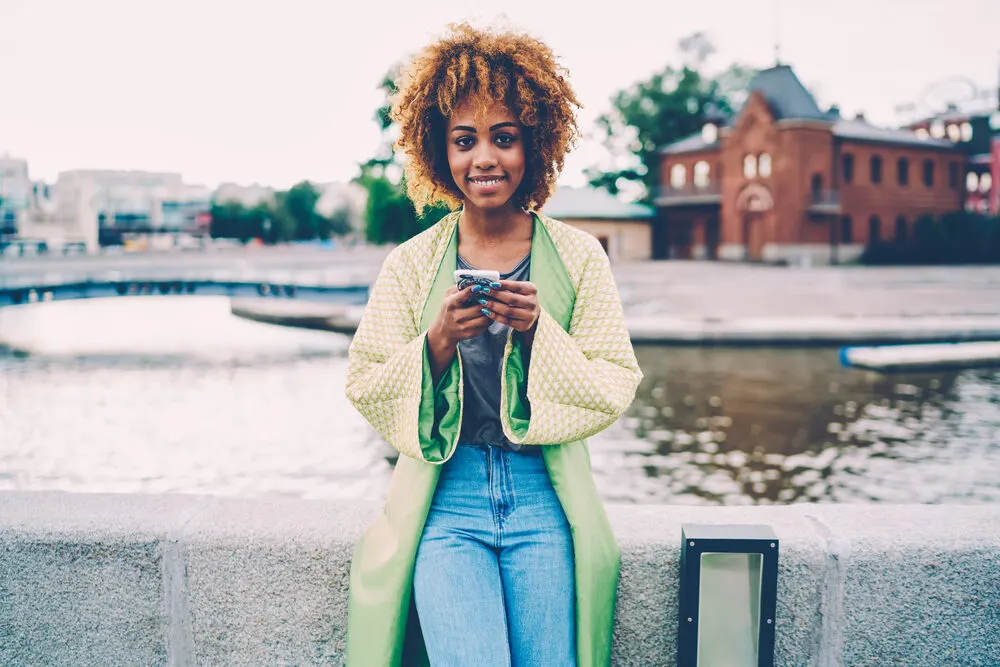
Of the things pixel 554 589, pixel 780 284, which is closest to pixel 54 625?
pixel 554 589

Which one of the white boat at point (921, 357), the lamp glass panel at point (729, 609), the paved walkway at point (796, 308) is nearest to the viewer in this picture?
the lamp glass panel at point (729, 609)

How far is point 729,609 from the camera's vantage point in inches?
82.1

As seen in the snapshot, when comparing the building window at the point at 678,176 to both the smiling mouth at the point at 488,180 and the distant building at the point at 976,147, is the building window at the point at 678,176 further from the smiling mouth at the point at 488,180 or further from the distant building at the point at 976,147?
the smiling mouth at the point at 488,180

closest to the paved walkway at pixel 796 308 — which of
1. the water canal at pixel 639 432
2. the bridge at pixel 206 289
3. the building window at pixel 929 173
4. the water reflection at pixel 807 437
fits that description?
the bridge at pixel 206 289

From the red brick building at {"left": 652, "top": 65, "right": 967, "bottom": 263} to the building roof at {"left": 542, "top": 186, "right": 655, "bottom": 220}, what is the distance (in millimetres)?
3473

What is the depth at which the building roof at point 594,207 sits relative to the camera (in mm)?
50875

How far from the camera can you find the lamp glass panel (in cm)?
206

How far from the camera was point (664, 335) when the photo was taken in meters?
15.2

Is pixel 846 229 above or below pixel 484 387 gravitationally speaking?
above

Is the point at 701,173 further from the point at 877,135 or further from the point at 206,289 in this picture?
the point at 206,289

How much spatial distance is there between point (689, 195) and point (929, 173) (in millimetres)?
13137

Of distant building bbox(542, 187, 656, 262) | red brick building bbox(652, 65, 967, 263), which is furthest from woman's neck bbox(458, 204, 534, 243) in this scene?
distant building bbox(542, 187, 656, 262)

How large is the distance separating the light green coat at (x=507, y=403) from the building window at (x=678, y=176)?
5156cm

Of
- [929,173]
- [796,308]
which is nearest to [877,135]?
[929,173]
